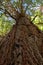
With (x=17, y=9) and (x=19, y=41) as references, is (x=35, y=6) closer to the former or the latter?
(x=17, y=9)

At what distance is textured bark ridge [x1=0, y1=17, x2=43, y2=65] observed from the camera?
231 cm

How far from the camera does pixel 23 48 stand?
97.7 inches

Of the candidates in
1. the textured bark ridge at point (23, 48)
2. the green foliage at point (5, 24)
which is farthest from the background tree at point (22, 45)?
the green foliage at point (5, 24)

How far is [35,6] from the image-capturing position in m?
4.44

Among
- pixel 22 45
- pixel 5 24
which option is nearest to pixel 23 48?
pixel 22 45

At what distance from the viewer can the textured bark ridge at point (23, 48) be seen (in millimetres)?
2314

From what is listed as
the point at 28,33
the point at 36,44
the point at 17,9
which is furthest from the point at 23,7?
the point at 36,44

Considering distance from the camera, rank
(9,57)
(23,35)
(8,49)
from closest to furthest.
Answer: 1. (9,57)
2. (8,49)
3. (23,35)

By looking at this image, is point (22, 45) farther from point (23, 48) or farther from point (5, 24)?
point (5, 24)

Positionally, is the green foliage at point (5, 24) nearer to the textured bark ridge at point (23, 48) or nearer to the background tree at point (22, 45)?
the background tree at point (22, 45)

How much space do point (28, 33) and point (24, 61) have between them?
2.85 ft

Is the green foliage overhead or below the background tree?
below

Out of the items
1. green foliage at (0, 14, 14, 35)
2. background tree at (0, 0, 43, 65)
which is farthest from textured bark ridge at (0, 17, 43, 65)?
green foliage at (0, 14, 14, 35)

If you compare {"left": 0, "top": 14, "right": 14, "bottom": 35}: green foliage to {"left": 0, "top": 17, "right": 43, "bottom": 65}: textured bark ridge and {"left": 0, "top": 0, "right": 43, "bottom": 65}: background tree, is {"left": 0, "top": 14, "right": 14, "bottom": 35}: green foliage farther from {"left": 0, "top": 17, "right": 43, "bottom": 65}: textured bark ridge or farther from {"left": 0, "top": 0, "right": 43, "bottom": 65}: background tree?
{"left": 0, "top": 17, "right": 43, "bottom": 65}: textured bark ridge
